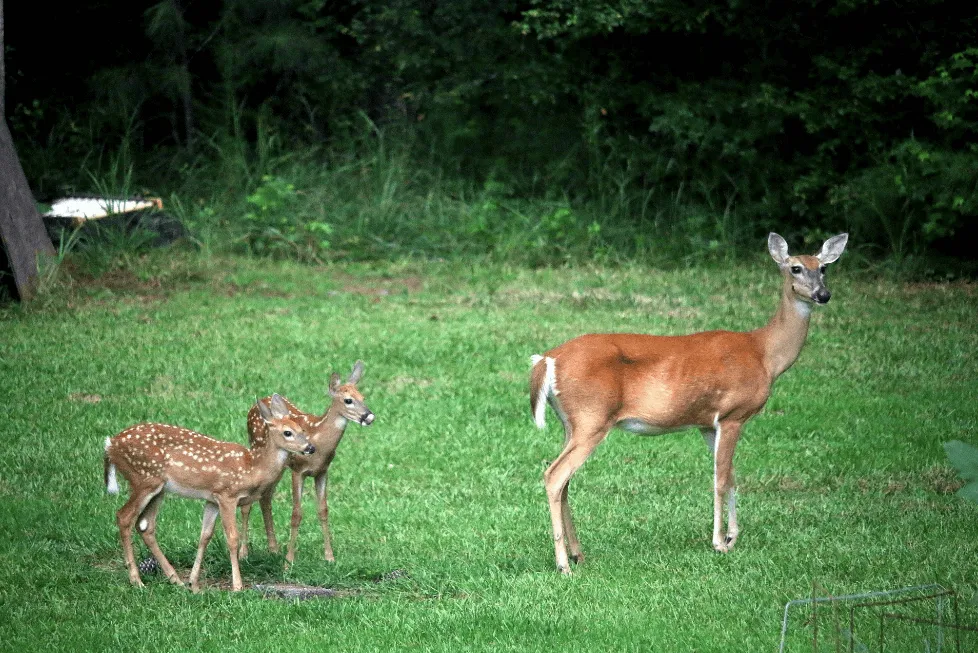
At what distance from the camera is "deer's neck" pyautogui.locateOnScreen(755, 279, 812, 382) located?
7.17 m

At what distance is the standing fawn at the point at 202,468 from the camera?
602cm

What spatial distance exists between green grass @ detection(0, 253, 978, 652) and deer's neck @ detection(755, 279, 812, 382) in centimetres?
85

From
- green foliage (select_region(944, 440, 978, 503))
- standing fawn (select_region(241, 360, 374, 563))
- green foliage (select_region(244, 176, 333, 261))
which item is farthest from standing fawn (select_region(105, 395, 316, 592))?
green foliage (select_region(244, 176, 333, 261))

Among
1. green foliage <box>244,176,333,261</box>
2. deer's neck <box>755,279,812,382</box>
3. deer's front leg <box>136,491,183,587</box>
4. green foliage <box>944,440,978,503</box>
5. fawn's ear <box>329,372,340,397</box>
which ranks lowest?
green foliage <box>244,176,333,261</box>

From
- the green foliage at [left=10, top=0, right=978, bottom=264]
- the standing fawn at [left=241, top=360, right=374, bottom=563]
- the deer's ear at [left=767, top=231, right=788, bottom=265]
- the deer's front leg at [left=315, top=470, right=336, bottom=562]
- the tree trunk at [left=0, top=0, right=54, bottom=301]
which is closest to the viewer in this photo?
the standing fawn at [left=241, top=360, right=374, bottom=563]

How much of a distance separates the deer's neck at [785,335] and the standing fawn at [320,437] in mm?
2075

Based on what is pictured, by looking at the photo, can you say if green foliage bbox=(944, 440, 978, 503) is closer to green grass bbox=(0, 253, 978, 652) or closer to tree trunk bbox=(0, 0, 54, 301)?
green grass bbox=(0, 253, 978, 652)

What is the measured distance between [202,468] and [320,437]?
2.01ft

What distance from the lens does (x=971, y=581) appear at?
626 centimetres

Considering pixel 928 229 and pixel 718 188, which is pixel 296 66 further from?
pixel 928 229

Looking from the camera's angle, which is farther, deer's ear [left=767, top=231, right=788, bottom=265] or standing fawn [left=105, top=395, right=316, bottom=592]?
deer's ear [left=767, top=231, right=788, bottom=265]

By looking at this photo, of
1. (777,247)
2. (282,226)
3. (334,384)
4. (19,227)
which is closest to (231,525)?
(334,384)

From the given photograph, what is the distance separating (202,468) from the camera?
19.7 ft

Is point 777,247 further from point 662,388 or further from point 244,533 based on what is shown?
point 244,533
